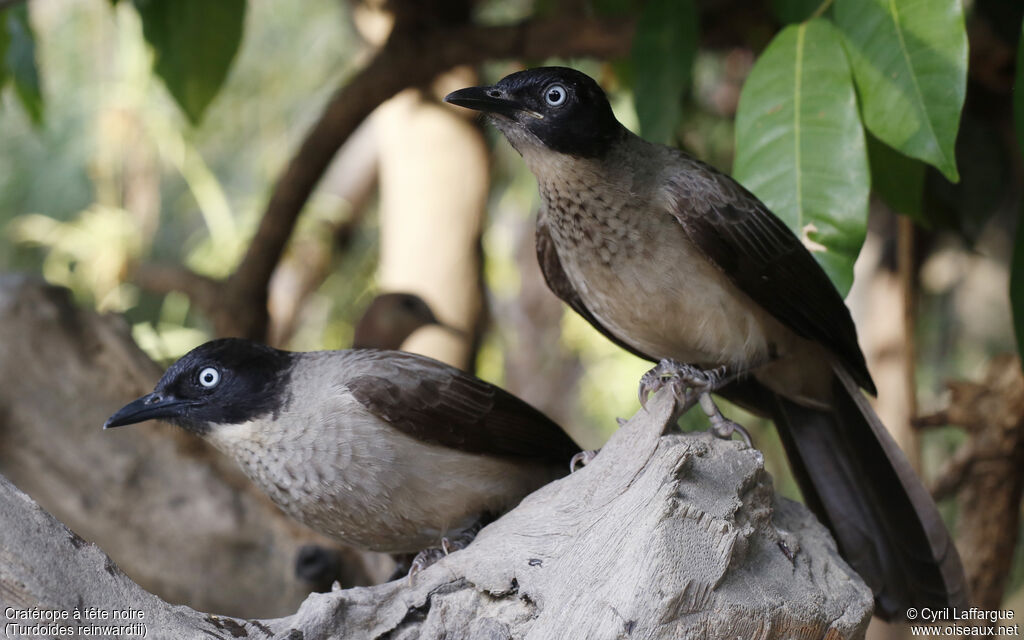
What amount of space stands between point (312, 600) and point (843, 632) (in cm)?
113

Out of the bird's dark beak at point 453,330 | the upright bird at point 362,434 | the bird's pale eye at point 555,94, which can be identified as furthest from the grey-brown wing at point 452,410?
the bird's dark beak at point 453,330

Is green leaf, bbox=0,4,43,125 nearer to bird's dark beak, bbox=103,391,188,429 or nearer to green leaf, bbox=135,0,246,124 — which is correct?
green leaf, bbox=135,0,246,124

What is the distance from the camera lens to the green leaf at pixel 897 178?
9.27 ft

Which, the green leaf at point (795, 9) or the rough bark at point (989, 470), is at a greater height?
the green leaf at point (795, 9)

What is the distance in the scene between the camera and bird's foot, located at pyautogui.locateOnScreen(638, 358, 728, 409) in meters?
2.36

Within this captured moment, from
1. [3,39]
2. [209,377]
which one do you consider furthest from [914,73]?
→ [3,39]

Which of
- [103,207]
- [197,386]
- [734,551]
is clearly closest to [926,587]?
[734,551]

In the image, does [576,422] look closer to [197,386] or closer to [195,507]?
[195,507]

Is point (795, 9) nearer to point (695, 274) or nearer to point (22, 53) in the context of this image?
point (695, 274)

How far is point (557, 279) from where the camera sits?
2963 mm

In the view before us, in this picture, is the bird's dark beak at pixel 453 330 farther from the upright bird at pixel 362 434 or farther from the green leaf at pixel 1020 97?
the green leaf at pixel 1020 97

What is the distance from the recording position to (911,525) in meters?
2.84

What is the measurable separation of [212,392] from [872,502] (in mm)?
1898

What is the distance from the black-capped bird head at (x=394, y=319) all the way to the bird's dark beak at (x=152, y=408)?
7.51 feet
